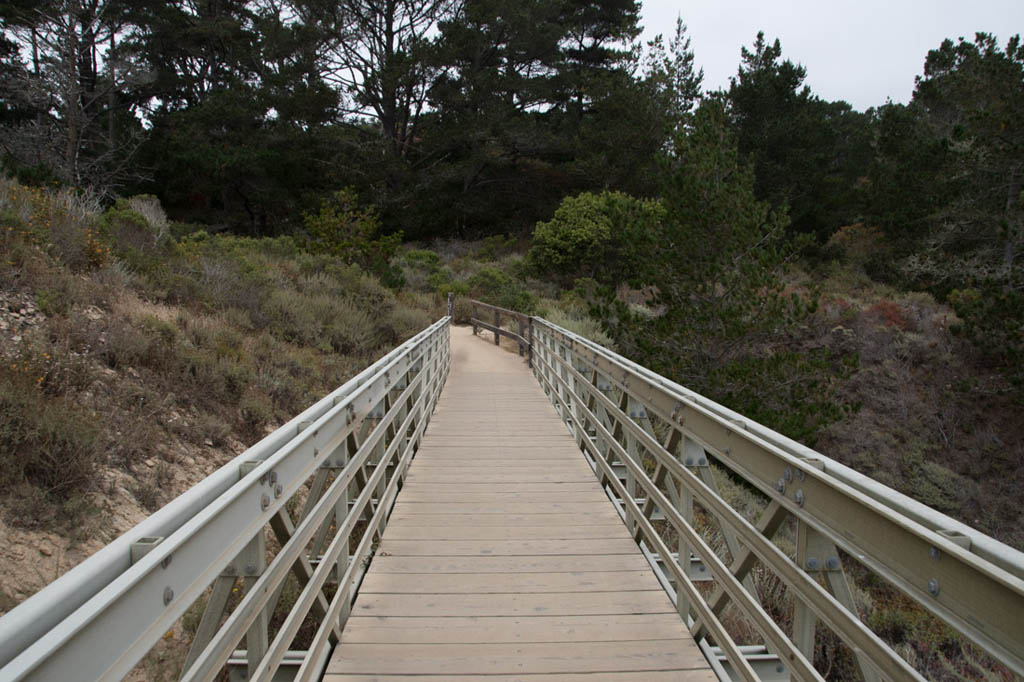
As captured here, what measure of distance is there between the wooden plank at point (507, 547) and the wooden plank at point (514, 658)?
3.40ft

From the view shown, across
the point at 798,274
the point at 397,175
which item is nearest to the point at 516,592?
the point at 798,274

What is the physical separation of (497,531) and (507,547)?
0.30 m

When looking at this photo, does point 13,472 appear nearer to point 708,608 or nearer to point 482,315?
point 708,608

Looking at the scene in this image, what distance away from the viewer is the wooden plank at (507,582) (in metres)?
3.34

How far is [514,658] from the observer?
2.70 metres

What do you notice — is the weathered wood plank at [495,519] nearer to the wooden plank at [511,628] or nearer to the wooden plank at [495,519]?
the wooden plank at [495,519]

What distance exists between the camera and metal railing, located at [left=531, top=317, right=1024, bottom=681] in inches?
51.6

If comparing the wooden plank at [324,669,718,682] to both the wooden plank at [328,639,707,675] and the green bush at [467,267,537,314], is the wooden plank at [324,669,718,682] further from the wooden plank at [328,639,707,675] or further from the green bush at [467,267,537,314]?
the green bush at [467,267,537,314]

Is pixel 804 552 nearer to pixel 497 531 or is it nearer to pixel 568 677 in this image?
pixel 568 677

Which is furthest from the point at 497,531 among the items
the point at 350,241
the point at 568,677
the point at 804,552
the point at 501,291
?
the point at 501,291

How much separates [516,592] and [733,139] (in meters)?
13.2

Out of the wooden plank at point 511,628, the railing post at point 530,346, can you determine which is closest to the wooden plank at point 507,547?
the wooden plank at point 511,628

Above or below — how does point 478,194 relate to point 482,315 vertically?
above

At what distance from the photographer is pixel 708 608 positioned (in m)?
2.68
